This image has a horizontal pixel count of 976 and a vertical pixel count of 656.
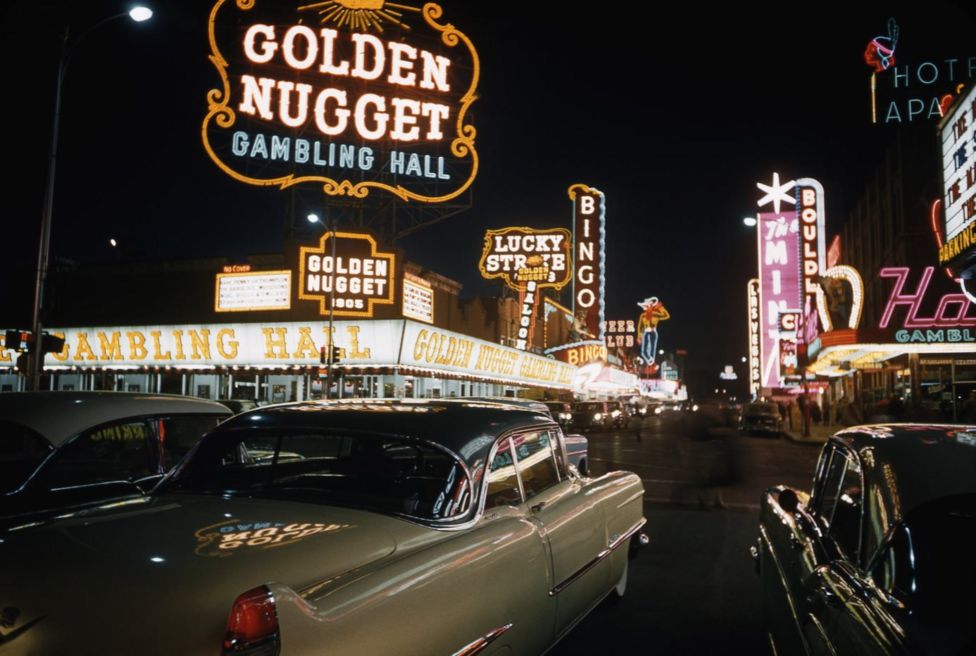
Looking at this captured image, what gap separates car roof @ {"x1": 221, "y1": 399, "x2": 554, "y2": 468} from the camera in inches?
142

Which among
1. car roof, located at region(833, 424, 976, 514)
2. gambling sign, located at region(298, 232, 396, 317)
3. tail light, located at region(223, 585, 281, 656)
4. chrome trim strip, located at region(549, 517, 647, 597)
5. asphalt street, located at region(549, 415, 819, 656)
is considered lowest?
asphalt street, located at region(549, 415, 819, 656)

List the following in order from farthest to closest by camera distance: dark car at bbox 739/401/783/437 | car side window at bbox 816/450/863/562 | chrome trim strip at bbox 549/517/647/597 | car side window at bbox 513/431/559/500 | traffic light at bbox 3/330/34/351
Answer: dark car at bbox 739/401/783/437 → traffic light at bbox 3/330/34/351 → car side window at bbox 513/431/559/500 → chrome trim strip at bbox 549/517/647/597 → car side window at bbox 816/450/863/562

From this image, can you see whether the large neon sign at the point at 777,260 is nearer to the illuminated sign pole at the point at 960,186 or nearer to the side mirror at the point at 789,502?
the illuminated sign pole at the point at 960,186

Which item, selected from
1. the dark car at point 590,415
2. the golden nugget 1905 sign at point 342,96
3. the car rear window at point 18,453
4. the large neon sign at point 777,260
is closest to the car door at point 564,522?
the car rear window at point 18,453

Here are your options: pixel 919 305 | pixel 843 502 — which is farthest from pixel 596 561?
pixel 919 305

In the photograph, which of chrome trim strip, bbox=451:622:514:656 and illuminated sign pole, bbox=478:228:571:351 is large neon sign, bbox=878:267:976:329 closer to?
illuminated sign pole, bbox=478:228:571:351

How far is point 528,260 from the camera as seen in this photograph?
46.8 meters

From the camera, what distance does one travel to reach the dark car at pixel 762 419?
99.8 ft

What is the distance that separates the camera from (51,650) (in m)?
2.02

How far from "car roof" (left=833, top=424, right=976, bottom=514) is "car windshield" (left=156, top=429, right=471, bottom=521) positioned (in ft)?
5.75

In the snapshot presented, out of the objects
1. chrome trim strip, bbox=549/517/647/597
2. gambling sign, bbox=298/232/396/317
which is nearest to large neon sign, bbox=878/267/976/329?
gambling sign, bbox=298/232/396/317

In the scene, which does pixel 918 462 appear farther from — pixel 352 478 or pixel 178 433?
pixel 178 433

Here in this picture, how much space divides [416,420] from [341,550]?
1.10 metres

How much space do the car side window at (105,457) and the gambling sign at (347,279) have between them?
22636 millimetres
